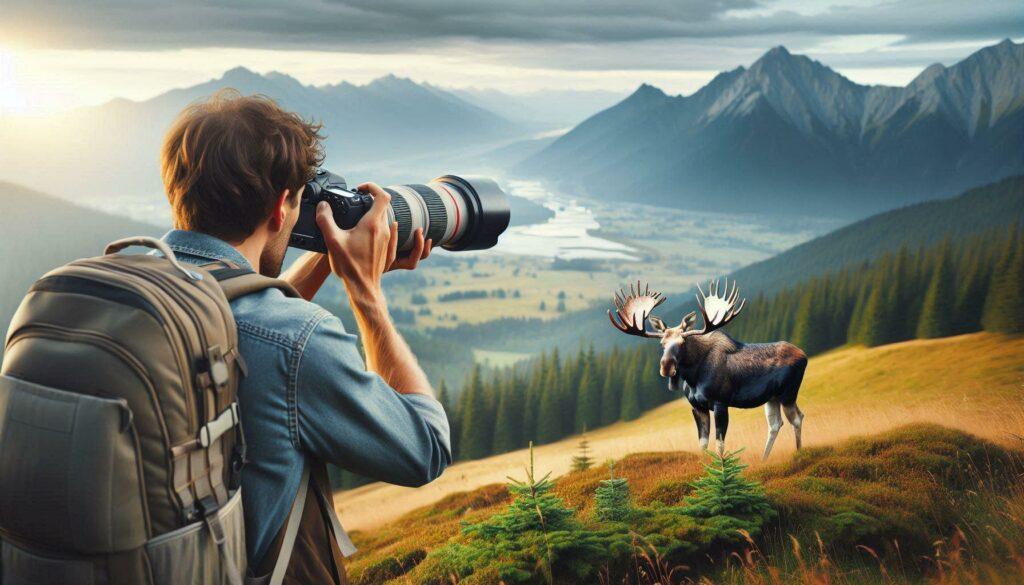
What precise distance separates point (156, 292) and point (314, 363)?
443mm

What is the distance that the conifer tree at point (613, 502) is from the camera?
5605mm

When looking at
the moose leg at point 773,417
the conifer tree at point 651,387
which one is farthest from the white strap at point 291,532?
the conifer tree at point 651,387

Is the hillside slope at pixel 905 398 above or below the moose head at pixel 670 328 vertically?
below

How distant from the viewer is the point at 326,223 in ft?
9.35

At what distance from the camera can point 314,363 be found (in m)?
2.24

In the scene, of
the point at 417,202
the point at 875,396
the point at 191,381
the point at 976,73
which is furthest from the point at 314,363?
the point at 976,73

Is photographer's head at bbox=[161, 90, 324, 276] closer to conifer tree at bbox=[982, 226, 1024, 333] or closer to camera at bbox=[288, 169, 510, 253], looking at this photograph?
camera at bbox=[288, 169, 510, 253]

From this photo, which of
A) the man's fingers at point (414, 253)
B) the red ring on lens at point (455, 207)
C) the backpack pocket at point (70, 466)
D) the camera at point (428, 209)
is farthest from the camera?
the red ring on lens at point (455, 207)

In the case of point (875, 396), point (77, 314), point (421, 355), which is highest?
point (77, 314)

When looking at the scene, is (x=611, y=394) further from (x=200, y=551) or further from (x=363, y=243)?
(x=200, y=551)

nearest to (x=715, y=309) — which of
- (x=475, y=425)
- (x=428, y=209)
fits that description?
(x=428, y=209)

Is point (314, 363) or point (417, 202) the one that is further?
point (417, 202)

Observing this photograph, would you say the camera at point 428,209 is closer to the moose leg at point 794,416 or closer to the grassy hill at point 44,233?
the moose leg at point 794,416

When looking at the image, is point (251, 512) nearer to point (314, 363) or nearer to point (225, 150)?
point (314, 363)
